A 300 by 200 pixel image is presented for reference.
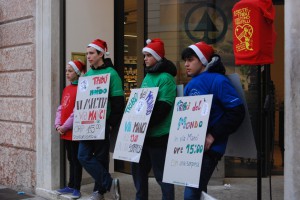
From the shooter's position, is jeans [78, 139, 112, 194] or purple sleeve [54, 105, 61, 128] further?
purple sleeve [54, 105, 61, 128]

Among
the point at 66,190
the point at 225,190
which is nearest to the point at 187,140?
the point at 225,190

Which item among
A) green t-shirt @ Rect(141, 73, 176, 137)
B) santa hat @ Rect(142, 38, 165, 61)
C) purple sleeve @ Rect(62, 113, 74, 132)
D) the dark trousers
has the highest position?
santa hat @ Rect(142, 38, 165, 61)

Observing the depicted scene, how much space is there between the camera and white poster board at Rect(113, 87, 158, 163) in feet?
15.9

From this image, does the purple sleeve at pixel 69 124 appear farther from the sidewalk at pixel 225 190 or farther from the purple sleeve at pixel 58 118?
the sidewalk at pixel 225 190

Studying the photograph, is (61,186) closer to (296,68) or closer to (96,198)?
(96,198)

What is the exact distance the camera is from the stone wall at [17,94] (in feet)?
24.0

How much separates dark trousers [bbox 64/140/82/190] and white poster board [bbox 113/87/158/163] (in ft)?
3.94

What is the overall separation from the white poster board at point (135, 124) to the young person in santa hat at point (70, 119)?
122 cm

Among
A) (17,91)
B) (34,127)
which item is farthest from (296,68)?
(17,91)

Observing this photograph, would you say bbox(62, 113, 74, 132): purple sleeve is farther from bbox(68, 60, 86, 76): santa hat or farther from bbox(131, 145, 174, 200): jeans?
bbox(131, 145, 174, 200): jeans

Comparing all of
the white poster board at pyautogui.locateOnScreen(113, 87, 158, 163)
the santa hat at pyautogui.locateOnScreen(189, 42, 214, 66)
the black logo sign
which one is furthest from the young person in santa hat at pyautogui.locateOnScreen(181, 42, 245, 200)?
the black logo sign

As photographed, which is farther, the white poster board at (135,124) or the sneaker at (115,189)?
the sneaker at (115,189)

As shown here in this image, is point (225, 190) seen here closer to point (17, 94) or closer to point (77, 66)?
point (77, 66)

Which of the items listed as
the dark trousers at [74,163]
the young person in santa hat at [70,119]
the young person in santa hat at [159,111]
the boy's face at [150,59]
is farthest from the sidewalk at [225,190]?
the boy's face at [150,59]
